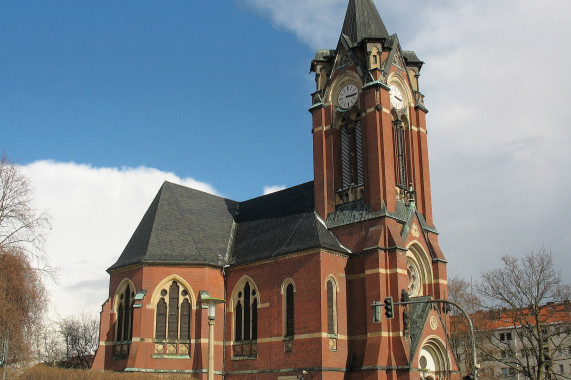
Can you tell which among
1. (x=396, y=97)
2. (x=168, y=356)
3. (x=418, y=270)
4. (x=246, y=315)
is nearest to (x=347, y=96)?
(x=396, y=97)

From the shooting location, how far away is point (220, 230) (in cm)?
4006

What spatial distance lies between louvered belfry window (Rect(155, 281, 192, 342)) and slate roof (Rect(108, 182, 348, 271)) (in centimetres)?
180

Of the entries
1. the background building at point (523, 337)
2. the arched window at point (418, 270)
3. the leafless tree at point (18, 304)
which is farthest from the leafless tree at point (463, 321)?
the leafless tree at point (18, 304)

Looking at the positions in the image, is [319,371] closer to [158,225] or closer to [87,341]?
[158,225]

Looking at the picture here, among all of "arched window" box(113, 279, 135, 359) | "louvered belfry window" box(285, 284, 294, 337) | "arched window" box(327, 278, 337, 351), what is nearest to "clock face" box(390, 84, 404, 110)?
"arched window" box(327, 278, 337, 351)

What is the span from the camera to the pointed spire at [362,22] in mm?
38312

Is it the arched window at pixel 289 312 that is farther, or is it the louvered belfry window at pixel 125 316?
the louvered belfry window at pixel 125 316

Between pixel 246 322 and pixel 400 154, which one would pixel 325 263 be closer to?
pixel 246 322

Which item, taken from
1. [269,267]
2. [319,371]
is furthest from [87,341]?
[319,371]

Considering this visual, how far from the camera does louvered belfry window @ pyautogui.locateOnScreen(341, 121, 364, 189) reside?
1398 inches

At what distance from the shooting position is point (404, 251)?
32438 mm

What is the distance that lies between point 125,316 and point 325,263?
13.0m

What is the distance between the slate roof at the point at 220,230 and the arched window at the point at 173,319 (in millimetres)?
1797

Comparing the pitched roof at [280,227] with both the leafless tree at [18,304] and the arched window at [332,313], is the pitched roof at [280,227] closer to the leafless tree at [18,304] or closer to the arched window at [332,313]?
the arched window at [332,313]
